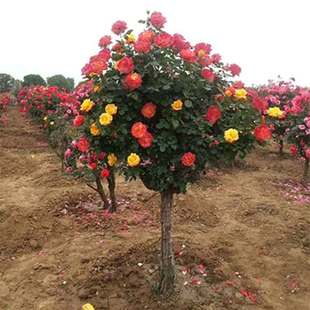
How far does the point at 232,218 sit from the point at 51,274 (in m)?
3.53

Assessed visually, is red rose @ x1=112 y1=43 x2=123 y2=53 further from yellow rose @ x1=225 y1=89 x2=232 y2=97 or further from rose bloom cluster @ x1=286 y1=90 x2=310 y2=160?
rose bloom cluster @ x1=286 y1=90 x2=310 y2=160

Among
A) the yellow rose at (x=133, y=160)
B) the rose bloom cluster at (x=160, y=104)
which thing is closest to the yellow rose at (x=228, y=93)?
the rose bloom cluster at (x=160, y=104)

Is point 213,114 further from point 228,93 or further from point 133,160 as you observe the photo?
point 133,160

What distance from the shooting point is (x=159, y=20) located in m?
4.14

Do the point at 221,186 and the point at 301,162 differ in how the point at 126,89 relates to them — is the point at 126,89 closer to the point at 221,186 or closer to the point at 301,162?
the point at 221,186

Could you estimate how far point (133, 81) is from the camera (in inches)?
153

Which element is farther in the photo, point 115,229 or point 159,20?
point 115,229

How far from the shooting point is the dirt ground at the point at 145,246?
204 inches

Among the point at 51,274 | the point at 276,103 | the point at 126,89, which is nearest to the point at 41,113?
the point at 276,103

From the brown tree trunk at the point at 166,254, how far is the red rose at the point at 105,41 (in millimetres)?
1846

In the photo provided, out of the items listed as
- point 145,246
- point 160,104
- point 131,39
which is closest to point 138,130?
point 160,104

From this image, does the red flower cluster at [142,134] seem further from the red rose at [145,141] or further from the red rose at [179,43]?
the red rose at [179,43]

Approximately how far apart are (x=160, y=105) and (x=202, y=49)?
717 mm

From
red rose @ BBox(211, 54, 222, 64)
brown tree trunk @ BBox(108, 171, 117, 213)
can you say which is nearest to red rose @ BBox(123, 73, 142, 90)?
red rose @ BBox(211, 54, 222, 64)
